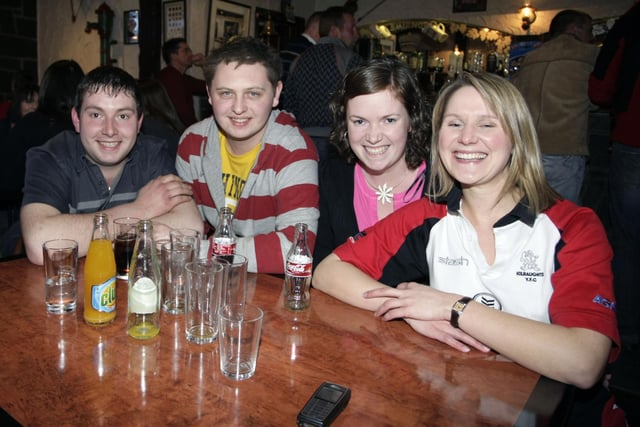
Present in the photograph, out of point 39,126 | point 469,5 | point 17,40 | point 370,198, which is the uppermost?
point 469,5

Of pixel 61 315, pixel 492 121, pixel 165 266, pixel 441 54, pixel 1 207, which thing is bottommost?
pixel 1 207

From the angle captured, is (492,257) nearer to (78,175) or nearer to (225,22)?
(78,175)

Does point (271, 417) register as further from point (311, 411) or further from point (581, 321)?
point (581, 321)

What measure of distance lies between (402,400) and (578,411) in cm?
68

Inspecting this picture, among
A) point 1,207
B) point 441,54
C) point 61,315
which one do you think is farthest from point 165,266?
point 441,54

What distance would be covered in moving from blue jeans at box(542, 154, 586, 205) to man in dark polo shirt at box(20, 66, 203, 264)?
2612 millimetres

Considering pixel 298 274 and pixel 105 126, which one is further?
pixel 105 126

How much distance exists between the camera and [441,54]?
21.0 ft

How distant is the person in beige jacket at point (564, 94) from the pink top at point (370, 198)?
1.84 metres

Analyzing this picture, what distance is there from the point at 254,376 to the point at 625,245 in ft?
8.44

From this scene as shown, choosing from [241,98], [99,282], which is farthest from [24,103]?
[99,282]

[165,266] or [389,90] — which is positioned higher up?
[389,90]

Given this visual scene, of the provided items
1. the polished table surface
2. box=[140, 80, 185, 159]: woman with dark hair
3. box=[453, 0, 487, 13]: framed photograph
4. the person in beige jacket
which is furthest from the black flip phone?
box=[453, 0, 487, 13]: framed photograph

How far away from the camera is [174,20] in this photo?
213 inches
